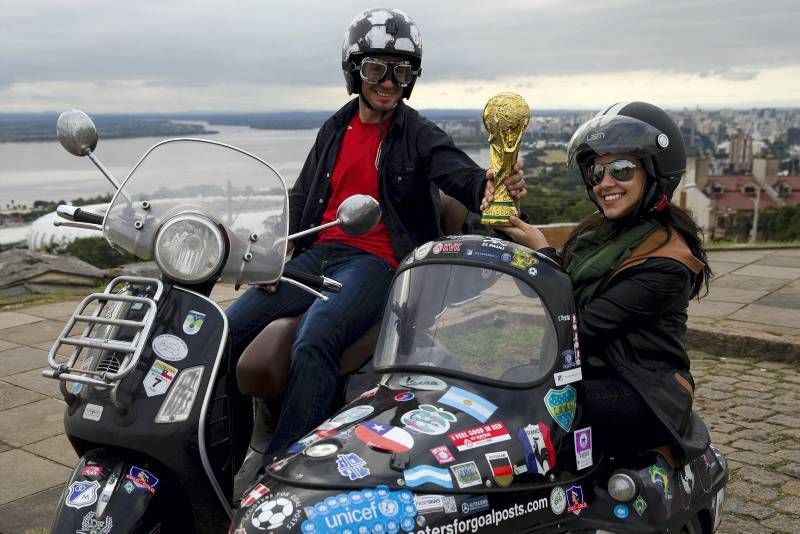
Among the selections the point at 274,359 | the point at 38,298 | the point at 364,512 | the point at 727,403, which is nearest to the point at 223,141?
the point at 274,359

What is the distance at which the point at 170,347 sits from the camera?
9.64ft

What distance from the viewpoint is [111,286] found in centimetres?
310

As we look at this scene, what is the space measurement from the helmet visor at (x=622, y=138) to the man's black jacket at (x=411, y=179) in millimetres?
644

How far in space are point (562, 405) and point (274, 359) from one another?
1.13 metres

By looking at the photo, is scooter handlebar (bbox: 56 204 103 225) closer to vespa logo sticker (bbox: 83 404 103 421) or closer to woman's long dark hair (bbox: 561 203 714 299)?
vespa logo sticker (bbox: 83 404 103 421)

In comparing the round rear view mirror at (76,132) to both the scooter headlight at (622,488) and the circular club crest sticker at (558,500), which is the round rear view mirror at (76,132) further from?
the scooter headlight at (622,488)

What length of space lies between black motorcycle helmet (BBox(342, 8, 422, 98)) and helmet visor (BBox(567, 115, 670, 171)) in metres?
0.97

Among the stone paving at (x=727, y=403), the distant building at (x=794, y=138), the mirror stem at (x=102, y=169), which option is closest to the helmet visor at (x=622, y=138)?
the mirror stem at (x=102, y=169)

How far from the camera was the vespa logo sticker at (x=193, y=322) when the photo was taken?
9.78ft

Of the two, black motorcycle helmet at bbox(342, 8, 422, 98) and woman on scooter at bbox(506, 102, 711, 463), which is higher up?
black motorcycle helmet at bbox(342, 8, 422, 98)

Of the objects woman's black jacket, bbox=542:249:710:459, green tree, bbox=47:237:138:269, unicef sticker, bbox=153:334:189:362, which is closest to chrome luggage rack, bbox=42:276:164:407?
unicef sticker, bbox=153:334:189:362

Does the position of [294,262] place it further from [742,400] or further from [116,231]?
[742,400]

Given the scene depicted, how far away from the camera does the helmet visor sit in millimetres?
3219

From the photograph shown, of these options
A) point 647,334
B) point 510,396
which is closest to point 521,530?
point 510,396
